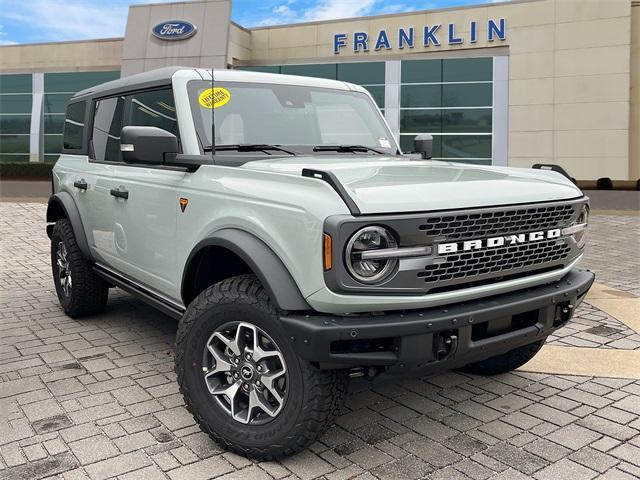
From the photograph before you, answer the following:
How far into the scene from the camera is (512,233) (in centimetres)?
302

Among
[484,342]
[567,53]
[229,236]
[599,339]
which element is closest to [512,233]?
[484,342]

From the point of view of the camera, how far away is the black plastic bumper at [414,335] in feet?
8.48

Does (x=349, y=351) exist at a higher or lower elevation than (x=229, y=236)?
lower

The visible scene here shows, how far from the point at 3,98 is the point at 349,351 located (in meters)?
38.8

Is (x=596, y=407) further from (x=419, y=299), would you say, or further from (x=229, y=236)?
(x=229, y=236)

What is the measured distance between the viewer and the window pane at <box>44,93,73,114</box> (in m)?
34.4

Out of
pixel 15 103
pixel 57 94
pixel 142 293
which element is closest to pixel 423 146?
pixel 142 293

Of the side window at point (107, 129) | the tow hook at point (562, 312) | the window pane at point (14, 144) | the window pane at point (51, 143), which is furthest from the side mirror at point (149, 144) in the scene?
the window pane at point (14, 144)

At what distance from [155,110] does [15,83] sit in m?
36.2

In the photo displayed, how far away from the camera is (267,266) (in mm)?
2811

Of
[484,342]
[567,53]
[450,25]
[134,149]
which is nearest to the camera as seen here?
[484,342]

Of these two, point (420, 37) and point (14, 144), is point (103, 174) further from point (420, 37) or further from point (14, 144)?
point (14, 144)

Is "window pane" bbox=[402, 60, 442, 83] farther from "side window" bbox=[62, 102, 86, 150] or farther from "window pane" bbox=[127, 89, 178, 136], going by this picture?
"window pane" bbox=[127, 89, 178, 136]

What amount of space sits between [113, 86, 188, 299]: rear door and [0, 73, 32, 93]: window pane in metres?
34.8
